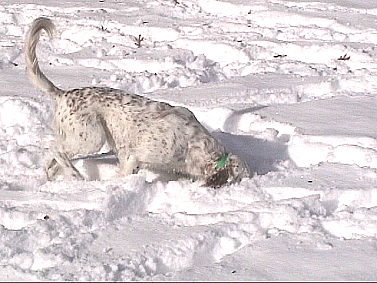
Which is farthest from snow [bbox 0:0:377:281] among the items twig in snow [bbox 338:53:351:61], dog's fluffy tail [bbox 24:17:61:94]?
dog's fluffy tail [bbox 24:17:61:94]

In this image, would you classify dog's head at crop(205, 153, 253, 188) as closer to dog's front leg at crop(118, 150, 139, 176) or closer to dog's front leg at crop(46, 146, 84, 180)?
dog's front leg at crop(118, 150, 139, 176)

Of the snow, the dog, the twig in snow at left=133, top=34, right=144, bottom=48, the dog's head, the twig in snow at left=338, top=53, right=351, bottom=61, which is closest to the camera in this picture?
the snow

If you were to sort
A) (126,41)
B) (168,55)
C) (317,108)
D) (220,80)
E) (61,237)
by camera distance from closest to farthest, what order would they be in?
1. (61,237)
2. (317,108)
3. (220,80)
4. (168,55)
5. (126,41)

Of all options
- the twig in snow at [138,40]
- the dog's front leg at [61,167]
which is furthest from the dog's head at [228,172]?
the twig in snow at [138,40]

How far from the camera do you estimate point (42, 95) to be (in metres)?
5.94

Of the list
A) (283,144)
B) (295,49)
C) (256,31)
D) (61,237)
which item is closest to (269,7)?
(256,31)

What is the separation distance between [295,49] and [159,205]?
3.79m

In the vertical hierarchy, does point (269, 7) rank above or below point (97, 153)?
above

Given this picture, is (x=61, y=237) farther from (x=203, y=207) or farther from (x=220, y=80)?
(x=220, y=80)

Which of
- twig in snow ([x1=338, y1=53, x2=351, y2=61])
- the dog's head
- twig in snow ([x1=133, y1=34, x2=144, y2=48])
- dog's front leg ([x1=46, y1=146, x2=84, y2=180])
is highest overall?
twig in snow ([x1=338, y1=53, x2=351, y2=61])

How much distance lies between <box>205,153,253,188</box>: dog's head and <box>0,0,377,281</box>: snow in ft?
0.33

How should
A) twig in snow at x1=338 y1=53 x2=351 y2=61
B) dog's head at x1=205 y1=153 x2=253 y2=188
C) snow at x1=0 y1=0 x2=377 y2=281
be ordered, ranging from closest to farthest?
snow at x1=0 y1=0 x2=377 y2=281
dog's head at x1=205 y1=153 x2=253 y2=188
twig in snow at x1=338 y1=53 x2=351 y2=61

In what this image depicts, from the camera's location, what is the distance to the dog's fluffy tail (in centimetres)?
479

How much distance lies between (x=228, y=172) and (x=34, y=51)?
1476 millimetres
